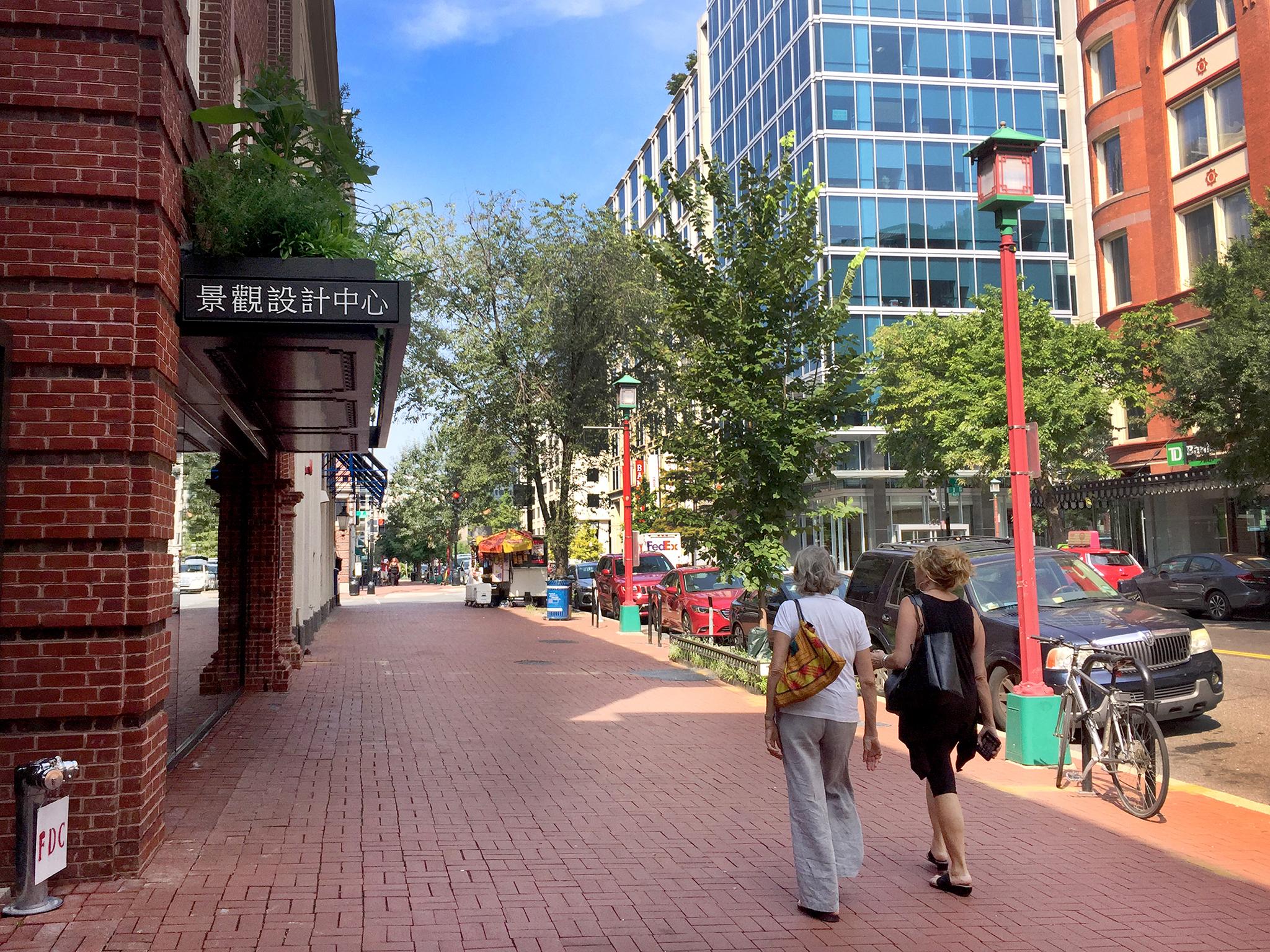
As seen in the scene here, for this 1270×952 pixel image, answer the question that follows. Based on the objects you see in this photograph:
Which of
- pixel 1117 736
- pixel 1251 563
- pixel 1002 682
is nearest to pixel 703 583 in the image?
pixel 1251 563

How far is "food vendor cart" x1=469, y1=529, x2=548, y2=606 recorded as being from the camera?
37.8 meters

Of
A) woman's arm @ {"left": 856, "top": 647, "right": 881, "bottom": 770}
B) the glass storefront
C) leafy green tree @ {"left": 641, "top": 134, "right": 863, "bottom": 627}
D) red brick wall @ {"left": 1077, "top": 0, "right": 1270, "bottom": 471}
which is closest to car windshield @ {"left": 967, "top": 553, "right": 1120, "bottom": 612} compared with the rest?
leafy green tree @ {"left": 641, "top": 134, "right": 863, "bottom": 627}

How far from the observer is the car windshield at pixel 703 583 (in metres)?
22.3

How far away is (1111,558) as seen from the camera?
25500mm

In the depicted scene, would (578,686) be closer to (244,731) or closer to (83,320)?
(244,731)

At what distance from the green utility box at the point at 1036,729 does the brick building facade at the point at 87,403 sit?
6516 mm

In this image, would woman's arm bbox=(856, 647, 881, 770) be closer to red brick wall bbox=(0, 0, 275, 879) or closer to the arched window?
red brick wall bbox=(0, 0, 275, 879)

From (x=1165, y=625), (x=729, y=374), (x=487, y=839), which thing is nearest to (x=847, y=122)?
(x=729, y=374)

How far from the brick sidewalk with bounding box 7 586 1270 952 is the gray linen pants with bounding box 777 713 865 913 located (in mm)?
188

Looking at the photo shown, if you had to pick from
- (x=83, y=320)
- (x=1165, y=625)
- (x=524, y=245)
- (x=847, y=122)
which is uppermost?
(x=847, y=122)

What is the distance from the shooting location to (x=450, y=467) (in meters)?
35.2

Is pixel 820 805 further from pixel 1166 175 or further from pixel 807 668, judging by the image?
pixel 1166 175

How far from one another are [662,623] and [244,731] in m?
13.8

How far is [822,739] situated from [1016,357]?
17.5 ft
